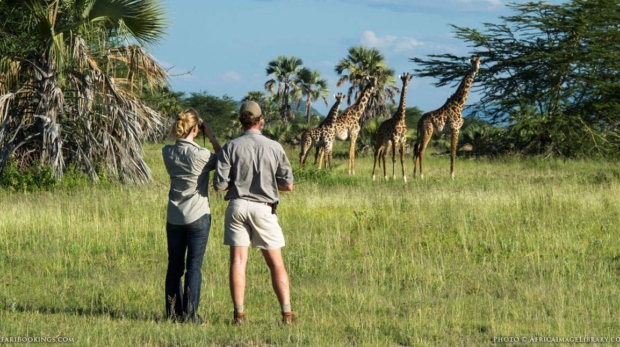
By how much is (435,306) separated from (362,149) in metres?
24.3

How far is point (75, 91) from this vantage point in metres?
16.8

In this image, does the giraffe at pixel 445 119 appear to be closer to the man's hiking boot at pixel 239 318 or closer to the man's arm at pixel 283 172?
the man's arm at pixel 283 172

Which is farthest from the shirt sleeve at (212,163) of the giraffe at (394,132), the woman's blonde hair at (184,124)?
the giraffe at (394,132)

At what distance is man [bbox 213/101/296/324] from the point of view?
21.0 feet

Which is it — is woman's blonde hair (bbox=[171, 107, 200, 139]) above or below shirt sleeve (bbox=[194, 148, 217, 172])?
above

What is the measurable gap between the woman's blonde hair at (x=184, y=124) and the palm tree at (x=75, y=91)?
9.82 meters

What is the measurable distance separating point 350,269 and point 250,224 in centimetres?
265

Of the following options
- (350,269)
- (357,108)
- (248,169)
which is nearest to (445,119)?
(357,108)

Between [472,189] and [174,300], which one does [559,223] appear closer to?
[472,189]

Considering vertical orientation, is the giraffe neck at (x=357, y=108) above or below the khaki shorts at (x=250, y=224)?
above

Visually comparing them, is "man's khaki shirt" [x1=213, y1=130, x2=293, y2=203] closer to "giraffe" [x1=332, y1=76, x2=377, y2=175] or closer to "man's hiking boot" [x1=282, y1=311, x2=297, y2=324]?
"man's hiking boot" [x1=282, y1=311, x2=297, y2=324]

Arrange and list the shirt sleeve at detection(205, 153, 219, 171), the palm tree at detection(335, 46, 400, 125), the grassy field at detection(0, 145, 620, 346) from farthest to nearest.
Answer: the palm tree at detection(335, 46, 400, 125) < the shirt sleeve at detection(205, 153, 219, 171) < the grassy field at detection(0, 145, 620, 346)

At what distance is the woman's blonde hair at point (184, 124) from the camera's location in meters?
6.61

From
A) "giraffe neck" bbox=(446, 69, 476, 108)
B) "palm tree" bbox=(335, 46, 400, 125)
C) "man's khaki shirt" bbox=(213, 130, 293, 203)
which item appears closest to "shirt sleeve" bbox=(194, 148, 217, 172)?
"man's khaki shirt" bbox=(213, 130, 293, 203)
